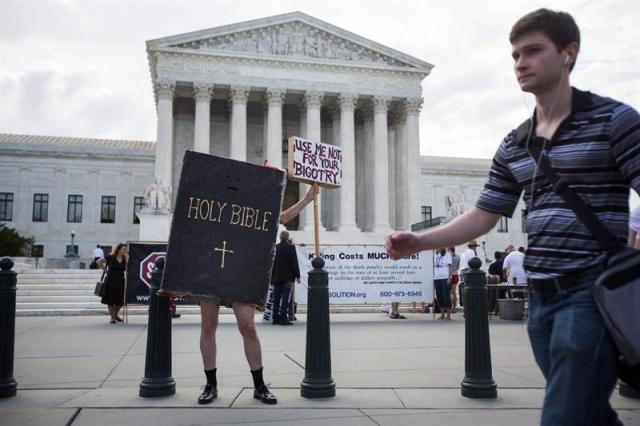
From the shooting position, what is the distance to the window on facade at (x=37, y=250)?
168 feet

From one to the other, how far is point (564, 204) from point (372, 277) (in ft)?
46.6

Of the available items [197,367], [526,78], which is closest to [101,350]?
[197,367]

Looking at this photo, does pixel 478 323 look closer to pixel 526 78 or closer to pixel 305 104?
pixel 526 78

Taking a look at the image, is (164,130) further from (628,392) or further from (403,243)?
(403,243)

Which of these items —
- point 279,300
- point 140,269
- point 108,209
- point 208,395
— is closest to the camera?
point 208,395

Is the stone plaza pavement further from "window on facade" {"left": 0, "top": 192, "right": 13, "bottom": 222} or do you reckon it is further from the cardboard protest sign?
"window on facade" {"left": 0, "top": 192, "right": 13, "bottom": 222}

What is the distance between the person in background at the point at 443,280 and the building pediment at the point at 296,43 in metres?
29.6

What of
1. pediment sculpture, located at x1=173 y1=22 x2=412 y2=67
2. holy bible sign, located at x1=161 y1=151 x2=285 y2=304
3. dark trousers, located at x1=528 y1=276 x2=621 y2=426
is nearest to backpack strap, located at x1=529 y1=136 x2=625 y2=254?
dark trousers, located at x1=528 y1=276 x2=621 y2=426

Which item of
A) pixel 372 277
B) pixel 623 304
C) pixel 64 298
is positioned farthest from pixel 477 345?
pixel 64 298

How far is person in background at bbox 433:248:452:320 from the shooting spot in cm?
1595

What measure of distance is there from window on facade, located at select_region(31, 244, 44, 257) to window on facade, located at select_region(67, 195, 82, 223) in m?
3.22

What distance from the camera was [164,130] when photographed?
4084 cm

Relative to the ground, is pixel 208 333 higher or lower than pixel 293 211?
lower

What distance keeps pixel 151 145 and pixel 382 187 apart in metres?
27.9
